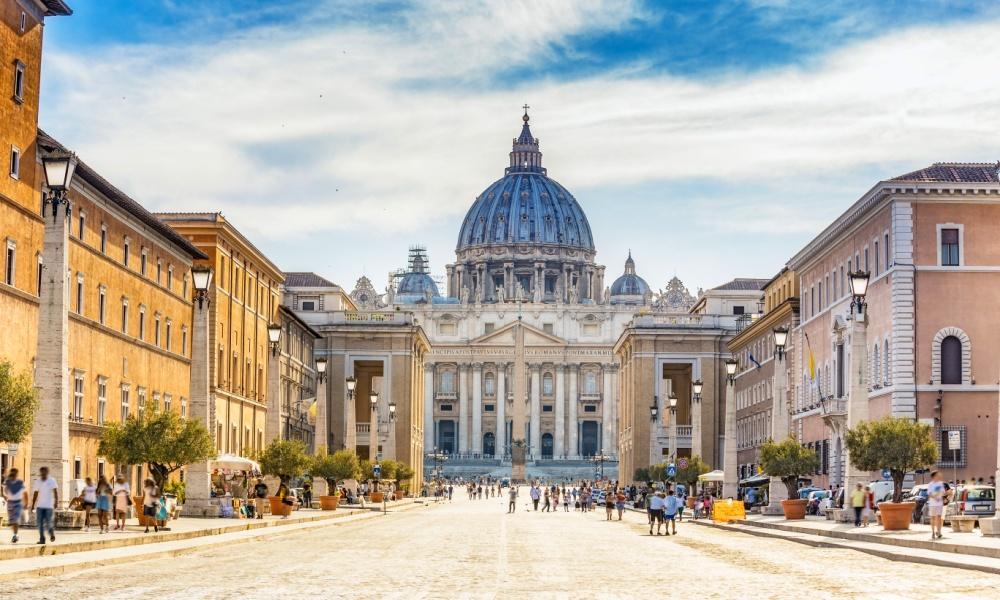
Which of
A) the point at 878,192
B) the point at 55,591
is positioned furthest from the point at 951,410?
the point at 55,591

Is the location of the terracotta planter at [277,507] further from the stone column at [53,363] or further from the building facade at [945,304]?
the stone column at [53,363]

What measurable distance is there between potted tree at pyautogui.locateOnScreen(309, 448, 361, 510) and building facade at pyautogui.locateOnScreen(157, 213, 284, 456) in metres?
3.08

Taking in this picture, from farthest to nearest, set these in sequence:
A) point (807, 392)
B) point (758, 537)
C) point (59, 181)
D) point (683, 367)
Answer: point (683, 367), point (807, 392), point (758, 537), point (59, 181)

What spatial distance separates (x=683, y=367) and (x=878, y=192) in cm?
8029

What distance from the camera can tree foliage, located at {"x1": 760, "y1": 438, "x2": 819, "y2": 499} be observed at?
207ft

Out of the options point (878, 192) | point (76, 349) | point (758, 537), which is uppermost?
point (878, 192)

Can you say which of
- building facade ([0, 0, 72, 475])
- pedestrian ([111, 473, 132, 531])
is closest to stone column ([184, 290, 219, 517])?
building facade ([0, 0, 72, 475])

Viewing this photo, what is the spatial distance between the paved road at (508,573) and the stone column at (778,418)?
17.7m

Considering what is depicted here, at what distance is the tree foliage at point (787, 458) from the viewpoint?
63.2 meters

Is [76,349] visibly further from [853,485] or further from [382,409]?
[382,409]

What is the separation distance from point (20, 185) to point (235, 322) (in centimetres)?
3728

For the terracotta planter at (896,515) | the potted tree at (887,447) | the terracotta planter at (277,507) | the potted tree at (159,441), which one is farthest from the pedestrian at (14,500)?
the terracotta planter at (277,507)

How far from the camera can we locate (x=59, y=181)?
3253 cm

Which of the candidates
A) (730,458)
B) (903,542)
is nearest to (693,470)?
(730,458)
